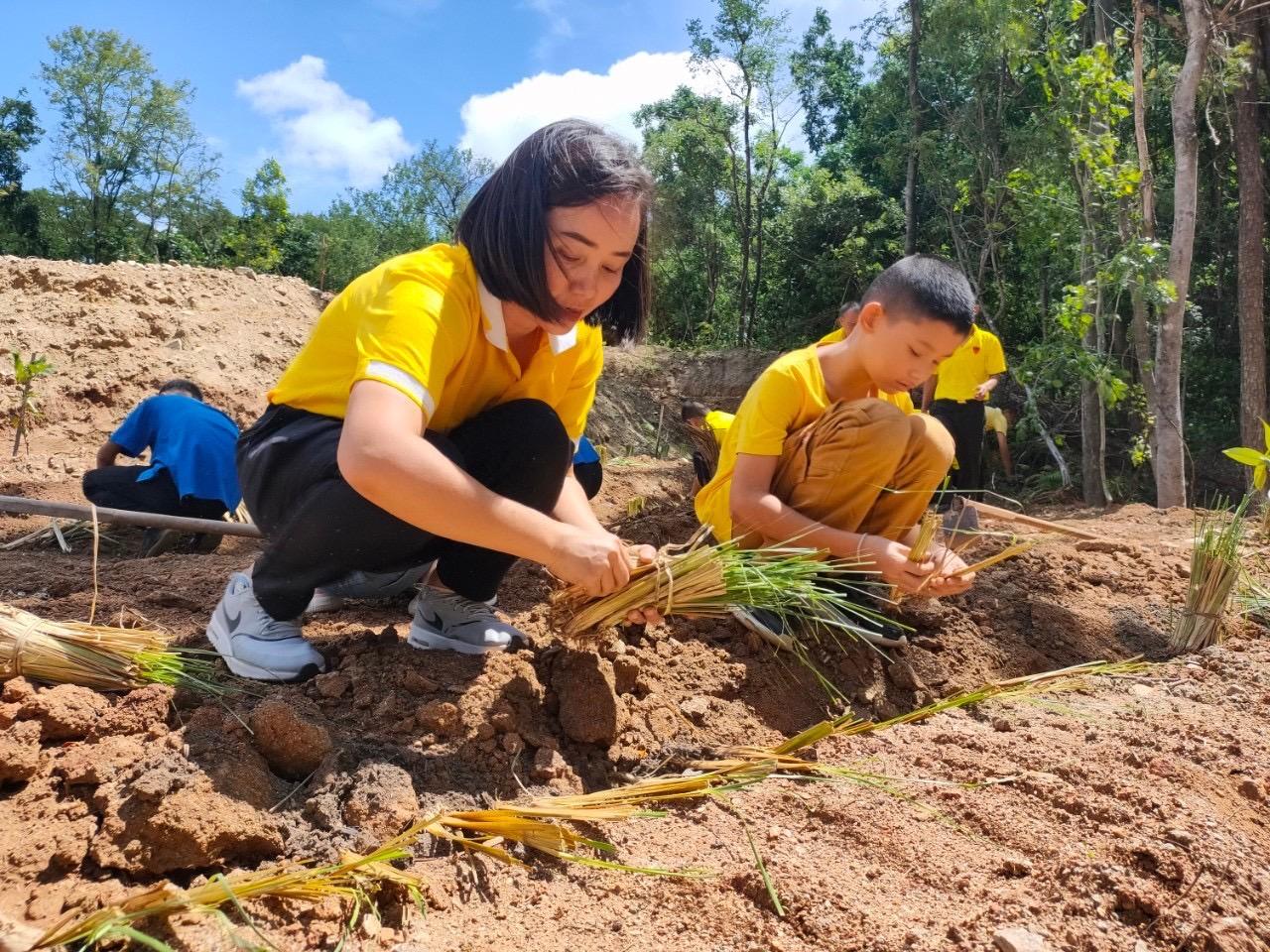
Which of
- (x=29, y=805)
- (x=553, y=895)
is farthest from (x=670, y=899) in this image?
(x=29, y=805)

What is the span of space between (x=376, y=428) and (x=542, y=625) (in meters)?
1.13

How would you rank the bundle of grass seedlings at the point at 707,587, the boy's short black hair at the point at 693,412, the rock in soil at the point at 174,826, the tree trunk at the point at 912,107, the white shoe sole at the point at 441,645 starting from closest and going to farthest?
the rock in soil at the point at 174,826, the bundle of grass seedlings at the point at 707,587, the white shoe sole at the point at 441,645, the boy's short black hair at the point at 693,412, the tree trunk at the point at 912,107

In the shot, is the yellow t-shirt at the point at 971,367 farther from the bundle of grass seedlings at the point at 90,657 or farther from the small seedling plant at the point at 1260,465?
the bundle of grass seedlings at the point at 90,657

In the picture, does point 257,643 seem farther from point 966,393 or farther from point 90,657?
point 966,393

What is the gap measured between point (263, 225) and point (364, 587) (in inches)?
789

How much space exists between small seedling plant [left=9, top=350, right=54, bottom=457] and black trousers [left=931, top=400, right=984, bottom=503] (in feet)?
20.0

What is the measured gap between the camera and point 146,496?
4008mm

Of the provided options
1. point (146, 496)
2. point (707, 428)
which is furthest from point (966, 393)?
point (146, 496)

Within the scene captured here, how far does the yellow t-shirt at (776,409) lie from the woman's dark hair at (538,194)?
0.78 m

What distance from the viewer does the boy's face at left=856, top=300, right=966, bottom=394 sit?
89.4 inches

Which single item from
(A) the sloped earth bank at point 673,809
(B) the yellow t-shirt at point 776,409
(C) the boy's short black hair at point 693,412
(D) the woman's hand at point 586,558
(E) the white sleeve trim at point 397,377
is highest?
(E) the white sleeve trim at point 397,377

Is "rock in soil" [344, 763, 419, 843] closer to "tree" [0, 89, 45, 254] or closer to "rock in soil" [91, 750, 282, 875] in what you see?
"rock in soil" [91, 750, 282, 875]

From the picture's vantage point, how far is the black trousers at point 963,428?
5.36m

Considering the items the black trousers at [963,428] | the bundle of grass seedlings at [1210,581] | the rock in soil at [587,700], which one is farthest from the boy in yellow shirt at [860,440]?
the black trousers at [963,428]
